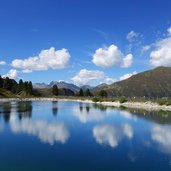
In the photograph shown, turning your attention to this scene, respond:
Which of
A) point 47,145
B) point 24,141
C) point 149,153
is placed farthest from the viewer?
point 24,141

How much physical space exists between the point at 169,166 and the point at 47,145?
1321 cm

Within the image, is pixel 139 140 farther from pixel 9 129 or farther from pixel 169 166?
pixel 9 129

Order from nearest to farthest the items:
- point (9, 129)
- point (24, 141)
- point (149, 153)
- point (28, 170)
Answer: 1. point (28, 170)
2. point (149, 153)
3. point (24, 141)
4. point (9, 129)

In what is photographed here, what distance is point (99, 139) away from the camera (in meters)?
34.4

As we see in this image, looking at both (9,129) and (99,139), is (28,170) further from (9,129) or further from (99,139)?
(9,129)

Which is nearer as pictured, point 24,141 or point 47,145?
point 47,145

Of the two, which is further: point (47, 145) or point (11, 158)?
point (47, 145)

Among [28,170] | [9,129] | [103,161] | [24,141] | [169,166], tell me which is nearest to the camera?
[28,170]

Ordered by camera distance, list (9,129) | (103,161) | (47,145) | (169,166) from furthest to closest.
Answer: (9,129) < (47,145) < (103,161) < (169,166)

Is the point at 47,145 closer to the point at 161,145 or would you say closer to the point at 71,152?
the point at 71,152

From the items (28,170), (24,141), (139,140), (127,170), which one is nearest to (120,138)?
(139,140)

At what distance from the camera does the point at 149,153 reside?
27078 millimetres

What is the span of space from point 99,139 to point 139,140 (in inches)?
184

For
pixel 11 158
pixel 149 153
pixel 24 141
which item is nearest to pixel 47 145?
pixel 24 141
